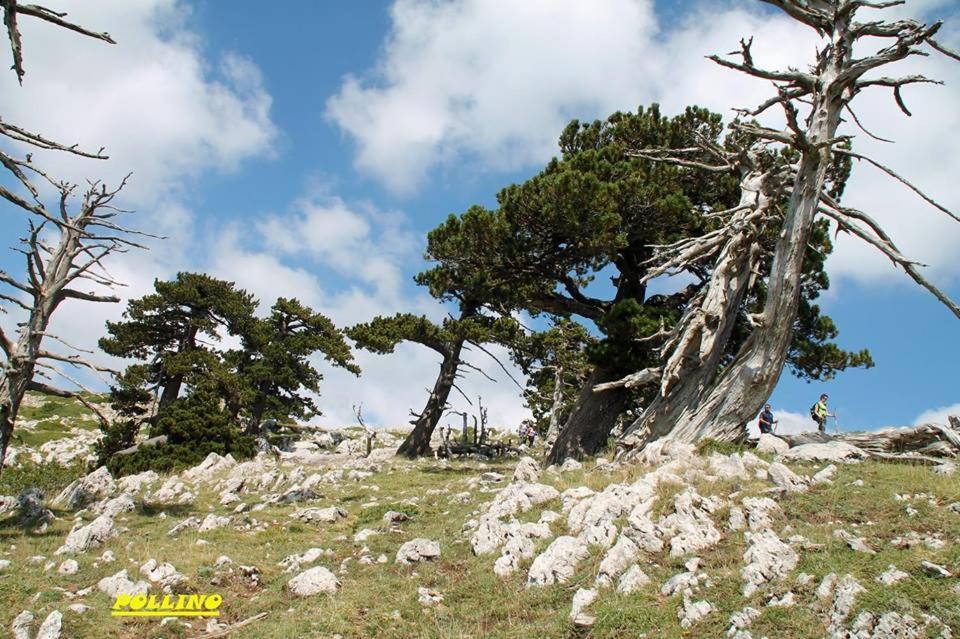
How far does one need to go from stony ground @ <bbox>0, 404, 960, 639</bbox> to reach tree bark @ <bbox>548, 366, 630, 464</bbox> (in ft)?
15.4

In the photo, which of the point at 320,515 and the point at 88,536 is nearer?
the point at 88,536

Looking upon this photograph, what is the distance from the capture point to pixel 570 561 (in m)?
6.85

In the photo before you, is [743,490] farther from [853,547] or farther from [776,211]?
[776,211]

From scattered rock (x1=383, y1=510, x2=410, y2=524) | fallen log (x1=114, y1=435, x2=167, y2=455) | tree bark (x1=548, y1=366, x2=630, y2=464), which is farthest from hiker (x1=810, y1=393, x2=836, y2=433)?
fallen log (x1=114, y1=435, x2=167, y2=455)

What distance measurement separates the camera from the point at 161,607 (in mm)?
6676

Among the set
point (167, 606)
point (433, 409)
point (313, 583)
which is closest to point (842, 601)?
point (313, 583)

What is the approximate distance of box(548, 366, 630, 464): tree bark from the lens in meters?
15.7

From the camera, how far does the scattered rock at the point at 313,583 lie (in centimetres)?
707

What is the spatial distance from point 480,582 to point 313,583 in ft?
6.09

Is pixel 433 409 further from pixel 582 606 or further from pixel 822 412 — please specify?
pixel 582 606

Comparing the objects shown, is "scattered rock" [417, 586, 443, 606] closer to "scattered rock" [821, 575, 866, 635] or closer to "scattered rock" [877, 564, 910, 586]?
"scattered rock" [821, 575, 866, 635]

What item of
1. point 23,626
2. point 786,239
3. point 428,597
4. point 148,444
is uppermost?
point 786,239

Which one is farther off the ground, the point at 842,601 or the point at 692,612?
the point at 842,601

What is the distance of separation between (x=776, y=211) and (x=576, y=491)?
29.6 ft
